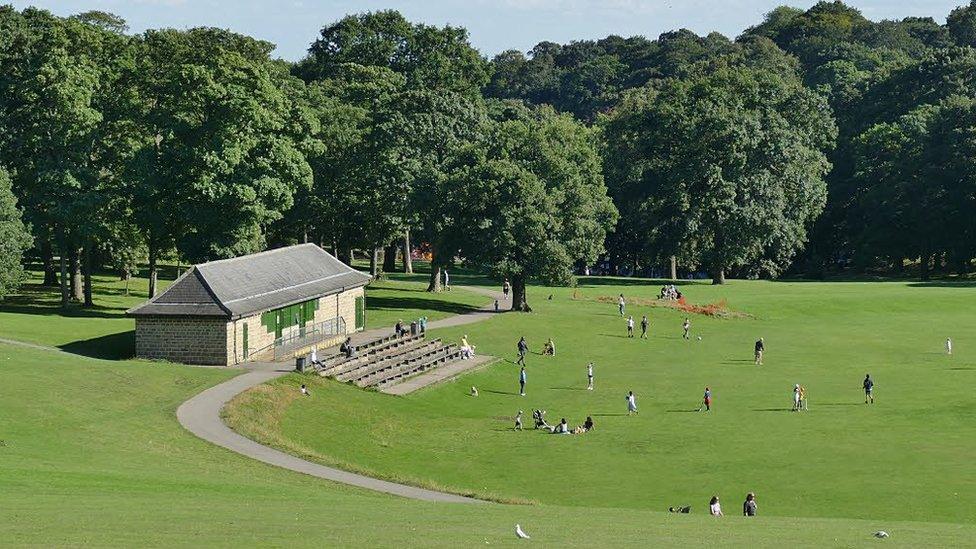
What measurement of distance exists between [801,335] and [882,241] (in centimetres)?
4584

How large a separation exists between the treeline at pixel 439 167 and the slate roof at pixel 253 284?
21.9 feet

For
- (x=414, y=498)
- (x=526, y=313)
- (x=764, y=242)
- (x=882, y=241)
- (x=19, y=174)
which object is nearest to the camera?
(x=414, y=498)

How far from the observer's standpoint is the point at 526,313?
95.9 metres

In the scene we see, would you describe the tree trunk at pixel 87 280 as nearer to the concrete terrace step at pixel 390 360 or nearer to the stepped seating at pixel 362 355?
the stepped seating at pixel 362 355

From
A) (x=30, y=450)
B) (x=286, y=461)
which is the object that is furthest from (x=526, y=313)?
(x=30, y=450)

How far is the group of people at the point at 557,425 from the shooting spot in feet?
195

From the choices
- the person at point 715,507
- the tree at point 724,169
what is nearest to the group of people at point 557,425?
the person at point 715,507

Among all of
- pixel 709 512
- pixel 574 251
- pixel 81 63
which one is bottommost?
pixel 709 512

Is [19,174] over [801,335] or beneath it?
over

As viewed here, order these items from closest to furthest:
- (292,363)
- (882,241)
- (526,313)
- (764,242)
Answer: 1. (292,363)
2. (526,313)
3. (764,242)
4. (882,241)

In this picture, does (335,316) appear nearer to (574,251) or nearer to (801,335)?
(574,251)

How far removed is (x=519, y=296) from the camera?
97062 millimetres

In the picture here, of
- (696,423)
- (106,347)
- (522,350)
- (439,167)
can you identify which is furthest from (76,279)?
(696,423)

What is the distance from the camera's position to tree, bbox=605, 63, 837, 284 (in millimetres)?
116562
